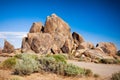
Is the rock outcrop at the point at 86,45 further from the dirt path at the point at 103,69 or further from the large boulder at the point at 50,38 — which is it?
the dirt path at the point at 103,69

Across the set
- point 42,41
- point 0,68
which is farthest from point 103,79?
point 42,41

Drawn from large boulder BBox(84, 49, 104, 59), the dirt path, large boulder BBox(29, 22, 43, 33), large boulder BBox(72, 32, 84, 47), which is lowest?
the dirt path

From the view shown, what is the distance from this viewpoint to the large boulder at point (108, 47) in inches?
2085

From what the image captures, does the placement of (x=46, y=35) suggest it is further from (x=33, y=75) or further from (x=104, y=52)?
(x=33, y=75)

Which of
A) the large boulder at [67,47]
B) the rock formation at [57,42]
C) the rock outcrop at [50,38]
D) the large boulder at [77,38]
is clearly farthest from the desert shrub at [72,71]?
the large boulder at [77,38]

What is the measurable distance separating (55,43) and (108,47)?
14.9m

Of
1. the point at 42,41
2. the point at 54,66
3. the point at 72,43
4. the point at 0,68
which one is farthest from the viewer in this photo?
the point at 72,43

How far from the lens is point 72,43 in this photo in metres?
55.6

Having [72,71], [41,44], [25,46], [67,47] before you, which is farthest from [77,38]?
[72,71]

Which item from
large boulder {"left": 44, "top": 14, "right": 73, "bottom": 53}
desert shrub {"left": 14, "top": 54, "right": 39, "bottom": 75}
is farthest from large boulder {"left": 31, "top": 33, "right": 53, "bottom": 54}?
desert shrub {"left": 14, "top": 54, "right": 39, "bottom": 75}

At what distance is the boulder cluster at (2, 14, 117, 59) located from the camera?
51000 millimetres

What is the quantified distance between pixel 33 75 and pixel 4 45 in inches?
1616

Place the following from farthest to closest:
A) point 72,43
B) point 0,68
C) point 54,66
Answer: point 72,43 → point 0,68 → point 54,66

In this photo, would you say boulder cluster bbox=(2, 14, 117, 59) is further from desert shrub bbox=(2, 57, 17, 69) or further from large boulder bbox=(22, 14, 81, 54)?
desert shrub bbox=(2, 57, 17, 69)
